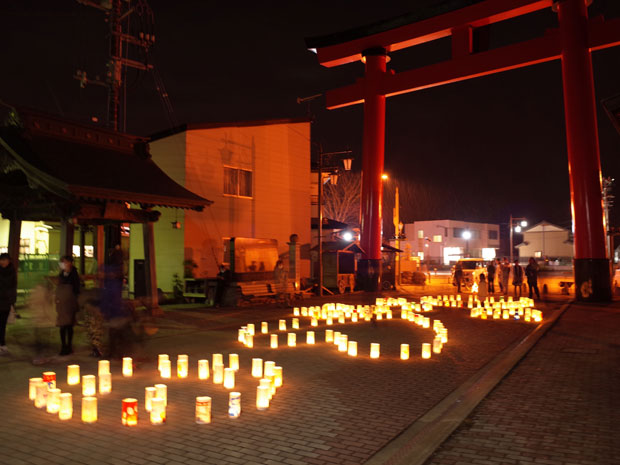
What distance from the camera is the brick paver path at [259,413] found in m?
4.68

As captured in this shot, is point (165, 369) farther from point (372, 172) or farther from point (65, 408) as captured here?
point (372, 172)

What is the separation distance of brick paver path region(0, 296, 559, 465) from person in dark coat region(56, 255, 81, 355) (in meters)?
0.51

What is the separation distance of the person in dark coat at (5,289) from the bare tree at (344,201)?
43.4 meters

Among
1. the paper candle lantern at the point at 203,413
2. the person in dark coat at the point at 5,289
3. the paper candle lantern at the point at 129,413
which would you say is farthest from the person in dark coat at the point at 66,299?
the paper candle lantern at the point at 203,413

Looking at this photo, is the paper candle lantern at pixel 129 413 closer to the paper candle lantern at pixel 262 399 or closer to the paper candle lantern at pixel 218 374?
the paper candle lantern at pixel 262 399

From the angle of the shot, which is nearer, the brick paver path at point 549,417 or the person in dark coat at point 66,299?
the brick paver path at point 549,417

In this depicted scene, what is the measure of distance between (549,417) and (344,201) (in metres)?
47.8

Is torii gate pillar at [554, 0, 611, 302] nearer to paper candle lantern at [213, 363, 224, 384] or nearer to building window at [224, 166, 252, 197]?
building window at [224, 166, 252, 197]

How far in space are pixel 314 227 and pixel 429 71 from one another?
11288 millimetres

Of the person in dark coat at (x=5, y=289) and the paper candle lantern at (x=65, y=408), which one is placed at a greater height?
the person in dark coat at (x=5, y=289)

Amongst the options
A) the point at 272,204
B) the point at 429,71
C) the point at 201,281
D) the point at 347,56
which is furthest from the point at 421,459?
the point at 347,56

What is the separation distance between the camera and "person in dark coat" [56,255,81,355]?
8.70 m

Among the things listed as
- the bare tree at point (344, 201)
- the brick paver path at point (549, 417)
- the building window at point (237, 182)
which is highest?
the bare tree at point (344, 201)

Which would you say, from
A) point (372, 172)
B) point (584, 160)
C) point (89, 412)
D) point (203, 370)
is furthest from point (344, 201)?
point (89, 412)
